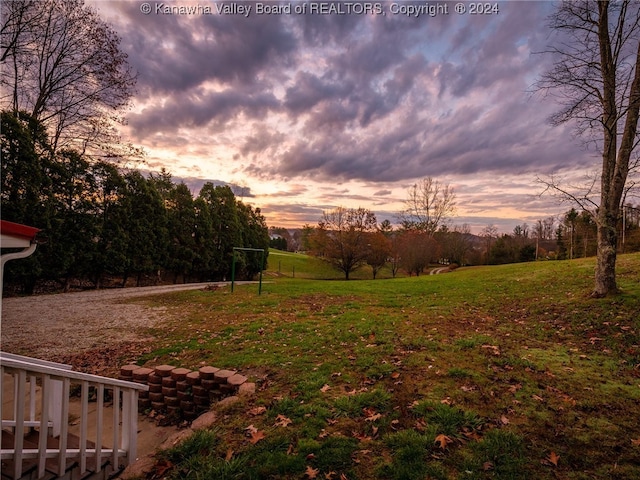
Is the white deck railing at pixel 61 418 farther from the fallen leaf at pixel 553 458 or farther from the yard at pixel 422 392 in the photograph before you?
the fallen leaf at pixel 553 458

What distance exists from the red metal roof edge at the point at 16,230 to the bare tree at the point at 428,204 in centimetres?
3632

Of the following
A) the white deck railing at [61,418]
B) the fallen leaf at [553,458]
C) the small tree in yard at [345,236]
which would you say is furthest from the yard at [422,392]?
the small tree in yard at [345,236]

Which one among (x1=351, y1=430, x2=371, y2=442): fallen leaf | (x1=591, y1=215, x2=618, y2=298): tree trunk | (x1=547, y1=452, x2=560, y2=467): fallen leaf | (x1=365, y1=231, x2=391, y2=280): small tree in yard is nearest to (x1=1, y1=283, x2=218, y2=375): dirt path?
(x1=351, y1=430, x2=371, y2=442): fallen leaf

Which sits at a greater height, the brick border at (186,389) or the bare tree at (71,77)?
the bare tree at (71,77)

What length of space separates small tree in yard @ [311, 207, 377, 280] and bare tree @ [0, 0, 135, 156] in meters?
24.1

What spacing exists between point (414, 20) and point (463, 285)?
38.5 feet

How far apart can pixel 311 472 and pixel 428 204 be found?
119 feet

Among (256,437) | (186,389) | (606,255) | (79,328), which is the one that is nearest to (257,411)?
(256,437)

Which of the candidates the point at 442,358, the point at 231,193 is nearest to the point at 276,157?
the point at 231,193

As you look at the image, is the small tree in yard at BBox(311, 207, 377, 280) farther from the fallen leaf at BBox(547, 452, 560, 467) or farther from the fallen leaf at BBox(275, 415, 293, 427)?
the fallen leaf at BBox(547, 452, 560, 467)

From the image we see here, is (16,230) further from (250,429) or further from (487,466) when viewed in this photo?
(487,466)

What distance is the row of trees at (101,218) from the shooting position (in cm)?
1153

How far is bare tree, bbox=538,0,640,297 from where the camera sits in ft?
24.1

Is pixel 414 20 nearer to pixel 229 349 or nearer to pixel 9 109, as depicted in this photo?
pixel 229 349
